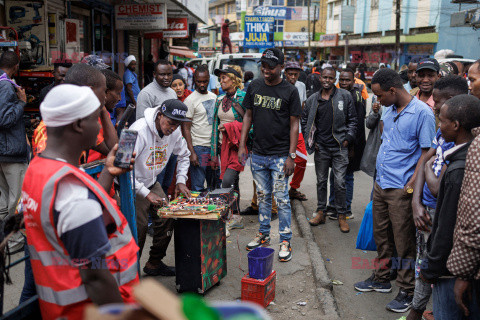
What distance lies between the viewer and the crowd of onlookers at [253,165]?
193 centimetres

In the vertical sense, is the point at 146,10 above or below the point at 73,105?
above

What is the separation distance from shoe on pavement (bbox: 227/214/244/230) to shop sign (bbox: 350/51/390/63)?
32748mm

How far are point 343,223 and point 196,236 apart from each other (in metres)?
2.88

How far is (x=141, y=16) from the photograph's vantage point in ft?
35.1

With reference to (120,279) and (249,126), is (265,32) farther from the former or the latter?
(120,279)

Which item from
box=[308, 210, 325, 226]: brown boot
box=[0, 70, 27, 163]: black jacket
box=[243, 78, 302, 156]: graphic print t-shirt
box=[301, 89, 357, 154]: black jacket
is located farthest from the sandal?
box=[0, 70, 27, 163]: black jacket

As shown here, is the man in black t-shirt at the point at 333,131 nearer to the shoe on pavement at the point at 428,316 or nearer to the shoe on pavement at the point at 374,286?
the shoe on pavement at the point at 374,286


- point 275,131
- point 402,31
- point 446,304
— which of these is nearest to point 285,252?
point 275,131

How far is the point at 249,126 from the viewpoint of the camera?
18.2 feet

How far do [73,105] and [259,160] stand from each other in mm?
3587

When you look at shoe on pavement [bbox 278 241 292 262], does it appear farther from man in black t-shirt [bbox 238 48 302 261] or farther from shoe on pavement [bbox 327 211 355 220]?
shoe on pavement [bbox 327 211 355 220]

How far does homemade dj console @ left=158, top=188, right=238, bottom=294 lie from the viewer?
397 centimetres

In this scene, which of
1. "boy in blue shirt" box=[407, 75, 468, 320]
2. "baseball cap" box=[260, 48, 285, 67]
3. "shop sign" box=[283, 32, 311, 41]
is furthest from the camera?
"shop sign" box=[283, 32, 311, 41]

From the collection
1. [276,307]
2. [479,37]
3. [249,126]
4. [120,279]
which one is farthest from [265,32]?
[120,279]
